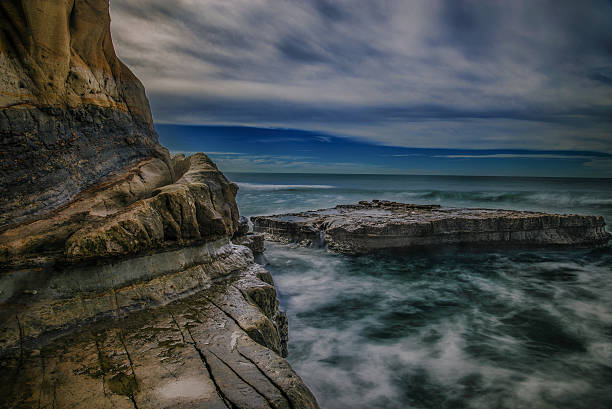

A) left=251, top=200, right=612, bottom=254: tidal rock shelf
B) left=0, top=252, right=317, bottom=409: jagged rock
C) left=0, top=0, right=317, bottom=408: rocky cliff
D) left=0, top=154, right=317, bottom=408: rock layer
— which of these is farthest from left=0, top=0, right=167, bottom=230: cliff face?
left=251, top=200, right=612, bottom=254: tidal rock shelf

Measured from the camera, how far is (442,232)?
9383 mm

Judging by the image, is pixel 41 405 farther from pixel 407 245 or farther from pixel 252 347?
pixel 407 245

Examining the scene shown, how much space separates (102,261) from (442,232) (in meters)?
8.71

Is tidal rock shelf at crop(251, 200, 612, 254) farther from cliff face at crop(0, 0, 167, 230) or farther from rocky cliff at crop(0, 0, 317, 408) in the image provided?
cliff face at crop(0, 0, 167, 230)

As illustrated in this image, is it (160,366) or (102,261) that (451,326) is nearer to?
(160,366)

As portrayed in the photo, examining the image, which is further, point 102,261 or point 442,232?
point 442,232

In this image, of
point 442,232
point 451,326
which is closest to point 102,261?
point 451,326

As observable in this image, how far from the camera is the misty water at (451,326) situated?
13.7 feet

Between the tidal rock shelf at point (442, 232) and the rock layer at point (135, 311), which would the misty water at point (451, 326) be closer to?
the tidal rock shelf at point (442, 232)

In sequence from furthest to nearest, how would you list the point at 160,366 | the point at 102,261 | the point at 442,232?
the point at 442,232 → the point at 102,261 → the point at 160,366

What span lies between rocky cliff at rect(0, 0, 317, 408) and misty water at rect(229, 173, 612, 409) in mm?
1384

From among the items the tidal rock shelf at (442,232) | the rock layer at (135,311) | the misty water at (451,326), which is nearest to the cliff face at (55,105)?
the rock layer at (135,311)

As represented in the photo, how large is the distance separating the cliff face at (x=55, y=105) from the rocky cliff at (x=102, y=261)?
12 mm

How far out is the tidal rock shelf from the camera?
9289 mm
